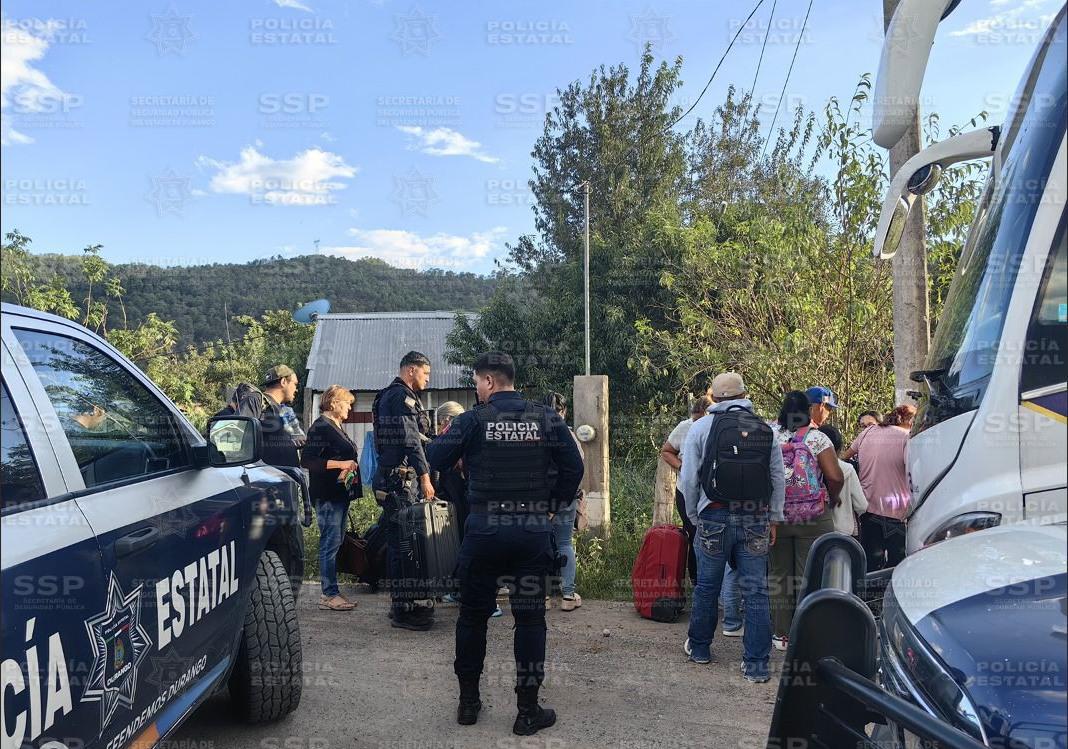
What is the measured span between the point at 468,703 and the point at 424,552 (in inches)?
62.8

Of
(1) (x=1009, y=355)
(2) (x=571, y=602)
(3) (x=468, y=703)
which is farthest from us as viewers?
(2) (x=571, y=602)

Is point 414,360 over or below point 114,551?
over

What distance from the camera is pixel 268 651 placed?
11.6 ft

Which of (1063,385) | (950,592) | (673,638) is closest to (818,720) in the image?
(950,592)

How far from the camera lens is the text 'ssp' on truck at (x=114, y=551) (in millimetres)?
1848

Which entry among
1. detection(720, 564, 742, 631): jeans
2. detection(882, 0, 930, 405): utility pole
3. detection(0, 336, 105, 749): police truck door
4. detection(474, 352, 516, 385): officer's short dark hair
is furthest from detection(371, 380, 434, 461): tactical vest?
detection(882, 0, 930, 405): utility pole

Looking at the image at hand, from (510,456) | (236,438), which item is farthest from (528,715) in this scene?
(236,438)

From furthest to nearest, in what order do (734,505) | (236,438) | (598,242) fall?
1. (598,242)
2. (734,505)
3. (236,438)

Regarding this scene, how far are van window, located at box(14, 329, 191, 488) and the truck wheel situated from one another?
0.80 m

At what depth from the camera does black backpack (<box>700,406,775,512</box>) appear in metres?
4.64

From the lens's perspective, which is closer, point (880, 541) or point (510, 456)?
point (510, 456)

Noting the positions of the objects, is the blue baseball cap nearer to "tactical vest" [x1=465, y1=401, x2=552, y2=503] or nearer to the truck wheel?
"tactical vest" [x1=465, y1=401, x2=552, y2=503]

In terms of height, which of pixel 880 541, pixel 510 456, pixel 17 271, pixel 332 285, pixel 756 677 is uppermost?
pixel 332 285

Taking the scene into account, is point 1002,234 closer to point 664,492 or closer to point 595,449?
point 664,492
